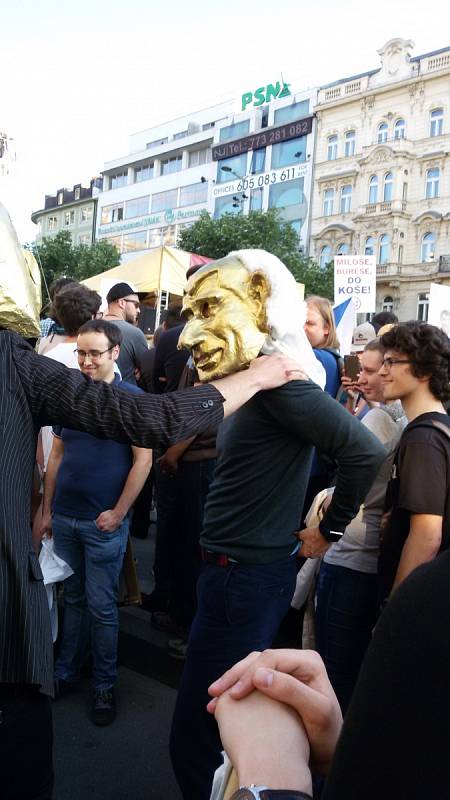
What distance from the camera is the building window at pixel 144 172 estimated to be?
196 feet

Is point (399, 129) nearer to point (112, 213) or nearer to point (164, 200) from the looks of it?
point (164, 200)

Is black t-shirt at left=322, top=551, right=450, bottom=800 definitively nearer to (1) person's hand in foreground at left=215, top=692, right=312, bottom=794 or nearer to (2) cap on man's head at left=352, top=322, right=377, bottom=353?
(1) person's hand in foreground at left=215, top=692, right=312, bottom=794

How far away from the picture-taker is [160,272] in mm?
8367

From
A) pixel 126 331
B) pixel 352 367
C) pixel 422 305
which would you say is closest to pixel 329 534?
pixel 352 367

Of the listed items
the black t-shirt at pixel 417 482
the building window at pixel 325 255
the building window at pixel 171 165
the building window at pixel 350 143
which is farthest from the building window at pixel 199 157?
the black t-shirt at pixel 417 482

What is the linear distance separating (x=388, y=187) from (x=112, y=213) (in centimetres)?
3123

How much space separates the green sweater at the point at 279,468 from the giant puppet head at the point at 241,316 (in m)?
0.16

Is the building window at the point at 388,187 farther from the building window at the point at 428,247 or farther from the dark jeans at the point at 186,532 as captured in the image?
the dark jeans at the point at 186,532

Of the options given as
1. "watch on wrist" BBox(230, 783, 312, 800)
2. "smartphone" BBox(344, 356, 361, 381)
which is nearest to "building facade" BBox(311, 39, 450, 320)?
"smartphone" BBox(344, 356, 361, 381)

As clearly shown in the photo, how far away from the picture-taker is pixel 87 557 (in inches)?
132

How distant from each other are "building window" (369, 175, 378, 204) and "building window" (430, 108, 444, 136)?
13.0ft

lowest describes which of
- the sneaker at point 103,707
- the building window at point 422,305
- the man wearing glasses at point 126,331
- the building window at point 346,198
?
the sneaker at point 103,707

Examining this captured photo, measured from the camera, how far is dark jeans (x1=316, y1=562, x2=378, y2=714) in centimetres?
257

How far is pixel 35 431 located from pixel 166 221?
182ft
